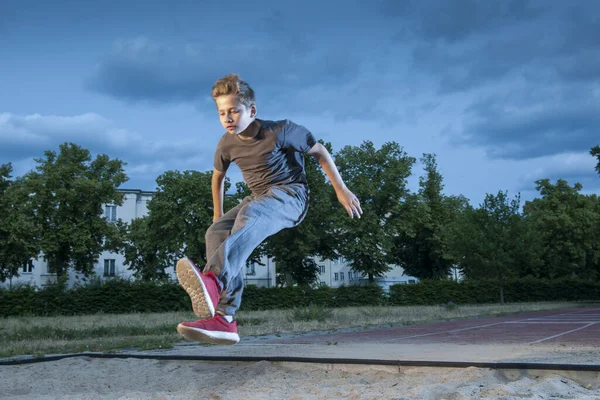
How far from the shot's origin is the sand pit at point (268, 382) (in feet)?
18.0

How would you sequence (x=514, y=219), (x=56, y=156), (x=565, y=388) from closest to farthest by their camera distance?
(x=565, y=388) < (x=514, y=219) < (x=56, y=156)

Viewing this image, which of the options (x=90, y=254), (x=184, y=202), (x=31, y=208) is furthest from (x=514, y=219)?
(x=31, y=208)

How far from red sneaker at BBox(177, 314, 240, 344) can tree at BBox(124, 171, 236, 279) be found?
106 feet

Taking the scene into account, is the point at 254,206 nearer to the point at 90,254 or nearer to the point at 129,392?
the point at 129,392

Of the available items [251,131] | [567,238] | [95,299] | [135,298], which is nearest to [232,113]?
[251,131]

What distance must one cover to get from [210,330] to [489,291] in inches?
1482

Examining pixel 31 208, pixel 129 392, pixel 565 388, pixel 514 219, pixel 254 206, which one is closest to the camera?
pixel 254 206

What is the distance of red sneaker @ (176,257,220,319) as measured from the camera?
407cm

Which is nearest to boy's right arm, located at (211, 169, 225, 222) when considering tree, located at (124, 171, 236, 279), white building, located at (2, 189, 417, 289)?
tree, located at (124, 171, 236, 279)

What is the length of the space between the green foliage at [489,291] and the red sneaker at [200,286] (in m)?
32.6

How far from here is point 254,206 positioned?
14.8ft

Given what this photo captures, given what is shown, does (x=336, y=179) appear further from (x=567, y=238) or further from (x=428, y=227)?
(x=567, y=238)

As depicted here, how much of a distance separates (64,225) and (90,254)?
10.8 feet

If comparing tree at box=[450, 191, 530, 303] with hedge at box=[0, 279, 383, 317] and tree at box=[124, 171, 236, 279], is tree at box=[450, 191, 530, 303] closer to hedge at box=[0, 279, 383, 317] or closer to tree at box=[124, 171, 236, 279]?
hedge at box=[0, 279, 383, 317]
